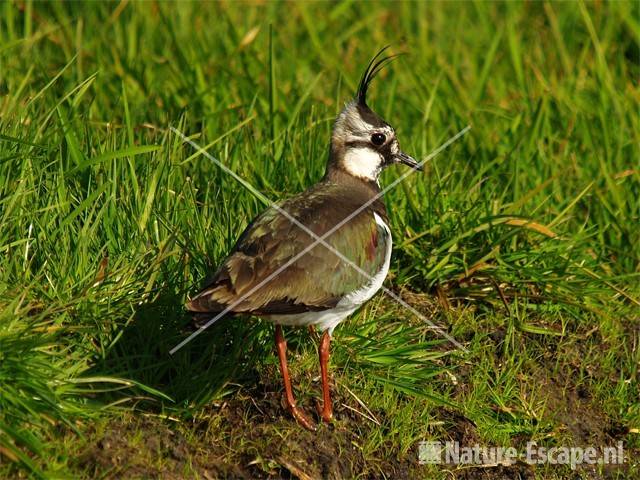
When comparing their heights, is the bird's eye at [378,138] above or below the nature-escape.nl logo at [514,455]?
above

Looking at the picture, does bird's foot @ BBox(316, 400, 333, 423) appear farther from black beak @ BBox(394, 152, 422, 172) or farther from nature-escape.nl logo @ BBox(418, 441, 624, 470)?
black beak @ BBox(394, 152, 422, 172)

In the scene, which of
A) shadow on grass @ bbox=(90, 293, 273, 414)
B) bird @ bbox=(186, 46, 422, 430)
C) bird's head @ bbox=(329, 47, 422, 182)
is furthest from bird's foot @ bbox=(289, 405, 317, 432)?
bird's head @ bbox=(329, 47, 422, 182)

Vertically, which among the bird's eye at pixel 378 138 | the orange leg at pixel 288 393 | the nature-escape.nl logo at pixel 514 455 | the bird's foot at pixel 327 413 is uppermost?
the bird's eye at pixel 378 138

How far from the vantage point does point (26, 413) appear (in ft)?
13.5

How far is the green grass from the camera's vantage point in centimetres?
448

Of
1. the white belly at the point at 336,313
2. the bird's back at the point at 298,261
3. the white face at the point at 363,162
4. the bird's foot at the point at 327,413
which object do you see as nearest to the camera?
the bird's back at the point at 298,261

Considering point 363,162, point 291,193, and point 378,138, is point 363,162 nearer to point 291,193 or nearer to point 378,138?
point 378,138

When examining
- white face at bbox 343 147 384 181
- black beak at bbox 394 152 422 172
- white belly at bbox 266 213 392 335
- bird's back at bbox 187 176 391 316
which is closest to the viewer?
bird's back at bbox 187 176 391 316

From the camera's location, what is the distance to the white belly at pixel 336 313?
15.1 feet

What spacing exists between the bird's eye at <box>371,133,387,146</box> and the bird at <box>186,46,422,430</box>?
0.32m

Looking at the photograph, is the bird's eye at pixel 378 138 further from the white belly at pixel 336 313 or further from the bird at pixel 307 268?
the white belly at pixel 336 313

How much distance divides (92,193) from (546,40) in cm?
419

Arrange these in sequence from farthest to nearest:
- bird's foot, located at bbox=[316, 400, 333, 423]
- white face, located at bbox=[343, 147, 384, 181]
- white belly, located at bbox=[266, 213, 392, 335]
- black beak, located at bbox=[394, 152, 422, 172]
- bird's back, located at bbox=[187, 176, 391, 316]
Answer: black beak, located at bbox=[394, 152, 422, 172], white face, located at bbox=[343, 147, 384, 181], bird's foot, located at bbox=[316, 400, 333, 423], white belly, located at bbox=[266, 213, 392, 335], bird's back, located at bbox=[187, 176, 391, 316]

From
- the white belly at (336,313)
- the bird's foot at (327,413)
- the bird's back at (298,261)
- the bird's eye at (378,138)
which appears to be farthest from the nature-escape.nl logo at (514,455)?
the bird's eye at (378,138)
